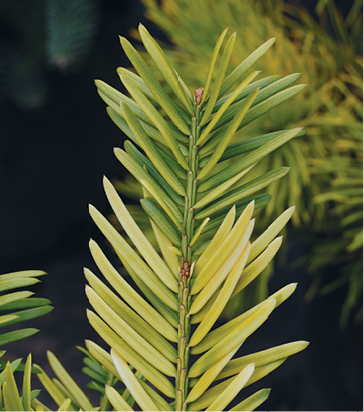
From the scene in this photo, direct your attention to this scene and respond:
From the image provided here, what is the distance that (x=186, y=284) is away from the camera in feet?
0.22

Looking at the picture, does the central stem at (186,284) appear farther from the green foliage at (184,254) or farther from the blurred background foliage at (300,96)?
the blurred background foliage at (300,96)

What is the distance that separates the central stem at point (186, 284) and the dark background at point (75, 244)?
0.40 m

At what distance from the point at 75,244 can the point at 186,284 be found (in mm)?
580

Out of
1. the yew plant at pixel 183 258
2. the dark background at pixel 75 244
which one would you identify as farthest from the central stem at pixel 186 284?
the dark background at pixel 75 244

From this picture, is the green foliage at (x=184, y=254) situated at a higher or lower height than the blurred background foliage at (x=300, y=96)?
lower

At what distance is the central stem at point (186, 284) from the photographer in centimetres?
7

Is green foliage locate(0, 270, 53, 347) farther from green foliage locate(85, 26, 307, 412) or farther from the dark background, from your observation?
the dark background

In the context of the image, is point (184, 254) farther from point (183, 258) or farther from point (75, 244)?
point (75, 244)

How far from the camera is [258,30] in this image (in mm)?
233

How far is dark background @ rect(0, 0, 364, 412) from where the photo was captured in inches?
18.1

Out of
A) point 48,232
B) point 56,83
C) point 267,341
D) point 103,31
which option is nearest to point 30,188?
point 48,232

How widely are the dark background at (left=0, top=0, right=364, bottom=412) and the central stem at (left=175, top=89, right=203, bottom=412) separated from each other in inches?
15.7

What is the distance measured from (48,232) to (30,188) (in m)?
0.08

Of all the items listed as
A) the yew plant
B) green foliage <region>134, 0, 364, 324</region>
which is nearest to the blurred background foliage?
green foliage <region>134, 0, 364, 324</region>
